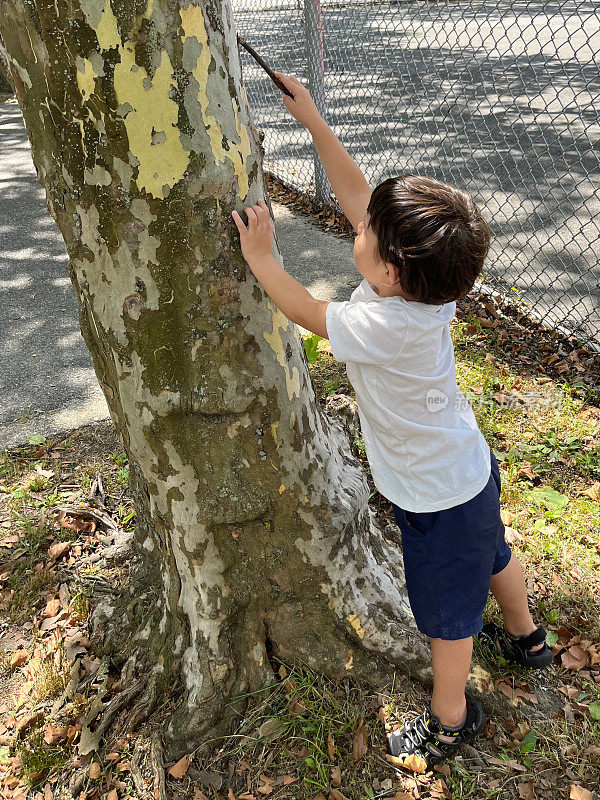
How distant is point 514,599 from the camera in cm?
234

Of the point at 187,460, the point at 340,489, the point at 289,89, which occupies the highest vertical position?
the point at 289,89

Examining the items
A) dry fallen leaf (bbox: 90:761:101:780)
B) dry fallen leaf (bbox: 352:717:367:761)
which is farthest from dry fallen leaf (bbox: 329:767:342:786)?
dry fallen leaf (bbox: 90:761:101:780)

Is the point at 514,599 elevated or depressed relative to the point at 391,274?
depressed

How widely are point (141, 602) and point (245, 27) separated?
34.5 ft

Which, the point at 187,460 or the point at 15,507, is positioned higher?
the point at 187,460

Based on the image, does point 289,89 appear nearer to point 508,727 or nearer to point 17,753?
point 508,727

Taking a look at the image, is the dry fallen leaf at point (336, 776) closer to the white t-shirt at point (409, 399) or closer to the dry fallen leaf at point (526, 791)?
the dry fallen leaf at point (526, 791)

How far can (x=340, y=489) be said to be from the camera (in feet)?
7.39

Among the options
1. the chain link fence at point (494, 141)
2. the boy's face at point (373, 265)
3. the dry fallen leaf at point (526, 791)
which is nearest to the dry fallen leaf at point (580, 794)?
the dry fallen leaf at point (526, 791)

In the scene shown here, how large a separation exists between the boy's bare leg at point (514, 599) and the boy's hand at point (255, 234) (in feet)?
4.39

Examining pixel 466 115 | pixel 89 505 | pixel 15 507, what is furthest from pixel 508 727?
pixel 466 115

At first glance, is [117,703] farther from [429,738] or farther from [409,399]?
[409,399]

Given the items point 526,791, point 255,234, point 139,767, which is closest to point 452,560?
point 526,791

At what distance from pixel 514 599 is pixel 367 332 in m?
1.20
